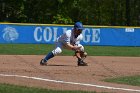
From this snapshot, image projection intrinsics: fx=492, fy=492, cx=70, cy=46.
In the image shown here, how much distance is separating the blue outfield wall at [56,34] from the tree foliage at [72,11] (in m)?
13.9

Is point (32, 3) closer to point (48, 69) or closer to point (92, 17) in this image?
point (92, 17)

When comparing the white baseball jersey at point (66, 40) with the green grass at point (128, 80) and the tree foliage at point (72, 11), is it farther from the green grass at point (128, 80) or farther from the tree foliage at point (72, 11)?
the tree foliage at point (72, 11)

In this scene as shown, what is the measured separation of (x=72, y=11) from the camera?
53.1 metres

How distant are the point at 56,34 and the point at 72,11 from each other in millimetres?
19883

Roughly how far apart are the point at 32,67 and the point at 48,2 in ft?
114

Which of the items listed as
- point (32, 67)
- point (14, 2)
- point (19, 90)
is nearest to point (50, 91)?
point (19, 90)

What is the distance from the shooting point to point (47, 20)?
49812 mm

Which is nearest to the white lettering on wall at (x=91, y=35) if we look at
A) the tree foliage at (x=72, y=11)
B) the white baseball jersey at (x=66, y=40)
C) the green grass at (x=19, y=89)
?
the tree foliage at (x=72, y=11)

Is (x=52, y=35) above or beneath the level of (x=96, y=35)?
above

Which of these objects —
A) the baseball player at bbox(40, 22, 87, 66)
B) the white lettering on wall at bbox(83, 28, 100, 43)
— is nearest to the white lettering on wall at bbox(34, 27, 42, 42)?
the white lettering on wall at bbox(83, 28, 100, 43)

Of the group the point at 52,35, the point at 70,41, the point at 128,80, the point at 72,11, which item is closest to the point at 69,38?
the point at 70,41

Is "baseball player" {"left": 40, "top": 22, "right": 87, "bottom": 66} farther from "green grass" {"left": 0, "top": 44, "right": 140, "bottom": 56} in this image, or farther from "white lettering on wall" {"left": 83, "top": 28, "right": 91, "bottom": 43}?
"white lettering on wall" {"left": 83, "top": 28, "right": 91, "bottom": 43}

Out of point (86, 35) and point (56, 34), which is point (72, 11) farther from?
point (56, 34)

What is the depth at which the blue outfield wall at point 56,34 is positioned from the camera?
108ft
